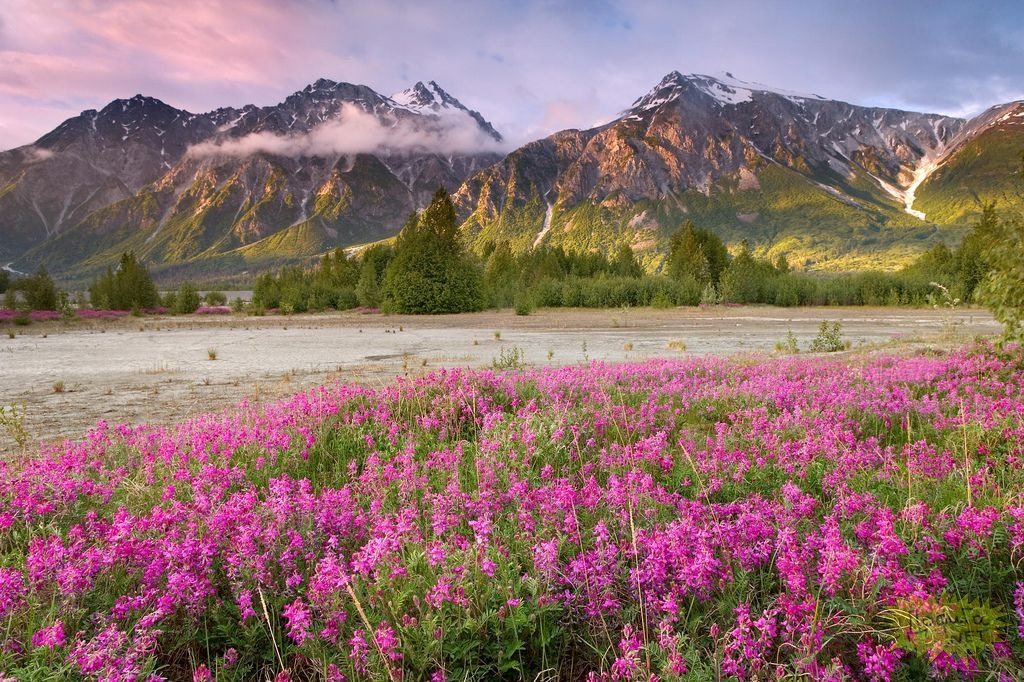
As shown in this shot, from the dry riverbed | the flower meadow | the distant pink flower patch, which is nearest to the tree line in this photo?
the distant pink flower patch

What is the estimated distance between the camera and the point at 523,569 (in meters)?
2.72

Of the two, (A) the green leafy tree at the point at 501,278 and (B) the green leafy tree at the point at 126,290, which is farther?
(A) the green leafy tree at the point at 501,278

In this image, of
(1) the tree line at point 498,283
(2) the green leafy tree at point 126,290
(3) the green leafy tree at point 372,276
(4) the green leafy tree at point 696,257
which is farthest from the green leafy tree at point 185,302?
(4) the green leafy tree at point 696,257

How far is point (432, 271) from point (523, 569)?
4612cm

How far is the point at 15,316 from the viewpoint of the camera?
39281 millimetres

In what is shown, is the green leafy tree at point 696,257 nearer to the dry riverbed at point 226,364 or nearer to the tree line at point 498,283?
the tree line at point 498,283

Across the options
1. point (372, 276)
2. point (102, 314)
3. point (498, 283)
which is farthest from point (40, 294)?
point (498, 283)

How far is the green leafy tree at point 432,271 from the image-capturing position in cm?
4759

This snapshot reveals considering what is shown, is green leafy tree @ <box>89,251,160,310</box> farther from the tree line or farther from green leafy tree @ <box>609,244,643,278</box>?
green leafy tree @ <box>609,244,643,278</box>

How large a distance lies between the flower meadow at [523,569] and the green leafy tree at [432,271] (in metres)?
43.6

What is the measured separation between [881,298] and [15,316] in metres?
75.8

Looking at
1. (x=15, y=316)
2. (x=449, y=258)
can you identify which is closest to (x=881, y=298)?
(x=449, y=258)

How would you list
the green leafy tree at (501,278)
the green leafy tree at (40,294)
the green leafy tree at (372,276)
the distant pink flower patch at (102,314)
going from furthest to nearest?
the green leafy tree at (501,278) → the green leafy tree at (372,276) → the distant pink flower patch at (102,314) → the green leafy tree at (40,294)

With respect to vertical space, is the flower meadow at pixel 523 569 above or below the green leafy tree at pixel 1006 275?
below
